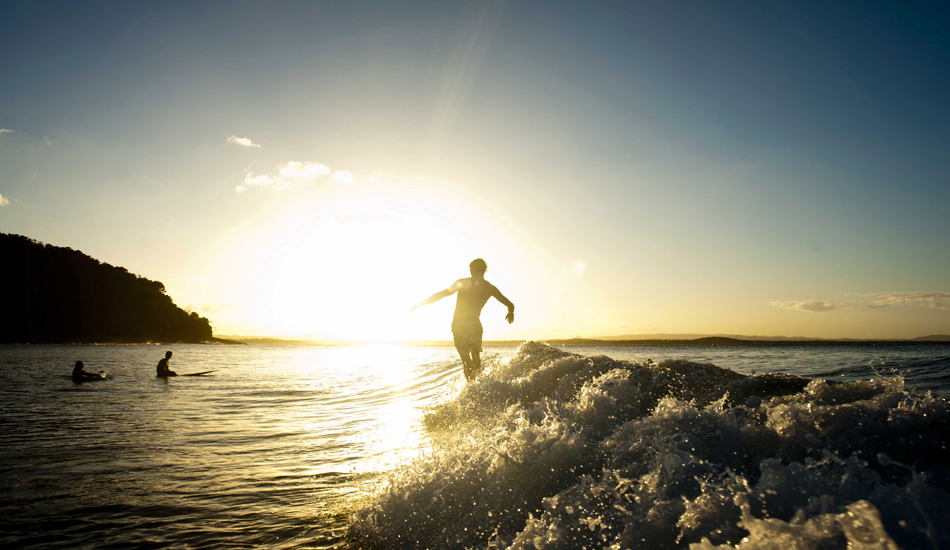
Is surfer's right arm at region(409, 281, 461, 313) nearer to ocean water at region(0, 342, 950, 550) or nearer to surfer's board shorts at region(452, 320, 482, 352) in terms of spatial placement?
Result: surfer's board shorts at region(452, 320, 482, 352)

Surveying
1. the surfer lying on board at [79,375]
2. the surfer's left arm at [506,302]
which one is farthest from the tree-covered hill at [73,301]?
the surfer's left arm at [506,302]

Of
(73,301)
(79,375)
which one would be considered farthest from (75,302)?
(79,375)

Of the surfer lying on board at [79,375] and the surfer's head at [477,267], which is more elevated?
the surfer's head at [477,267]

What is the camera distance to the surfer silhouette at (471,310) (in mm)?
8711

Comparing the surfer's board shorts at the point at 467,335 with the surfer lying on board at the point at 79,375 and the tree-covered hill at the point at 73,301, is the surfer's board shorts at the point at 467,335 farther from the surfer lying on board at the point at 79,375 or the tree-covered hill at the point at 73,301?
the tree-covered hill at the point at 73,301

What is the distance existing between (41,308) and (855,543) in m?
126

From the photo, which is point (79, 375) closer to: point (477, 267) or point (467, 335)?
point (467, 335)

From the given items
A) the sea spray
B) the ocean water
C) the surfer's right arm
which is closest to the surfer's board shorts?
the surfer's right arm

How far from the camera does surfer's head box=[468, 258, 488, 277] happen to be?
8789mm

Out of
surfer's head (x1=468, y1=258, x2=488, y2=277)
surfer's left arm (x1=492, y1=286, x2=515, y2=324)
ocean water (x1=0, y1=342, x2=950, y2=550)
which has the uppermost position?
surfer's head (x1=468, y1=258, x2=488, y2=277)

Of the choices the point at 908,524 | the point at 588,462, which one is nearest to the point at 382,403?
the point at 588,462

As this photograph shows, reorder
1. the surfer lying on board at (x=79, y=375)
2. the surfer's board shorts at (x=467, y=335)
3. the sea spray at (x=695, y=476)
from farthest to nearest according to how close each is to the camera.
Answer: the surfer lying on board at (x=79, y=375) → the surfer's board shorts at (x=467, y=335) → the sea spray at (x=695, y=476)

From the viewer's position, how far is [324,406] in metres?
10.6

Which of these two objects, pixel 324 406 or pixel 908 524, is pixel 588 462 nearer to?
pixel 908 524
